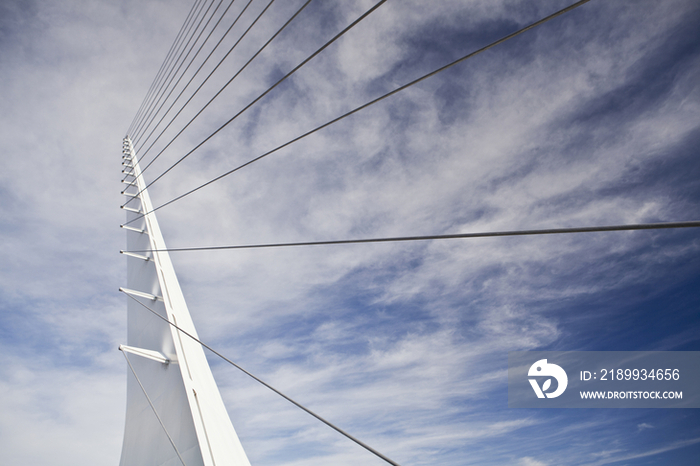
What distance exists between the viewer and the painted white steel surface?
4539mm

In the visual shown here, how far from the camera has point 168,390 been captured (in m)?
5.66

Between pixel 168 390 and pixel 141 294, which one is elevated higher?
pixel 141 294

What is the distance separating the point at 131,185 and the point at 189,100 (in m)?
5.58

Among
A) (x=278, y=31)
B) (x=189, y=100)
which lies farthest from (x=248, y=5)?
(x=189, y=100)

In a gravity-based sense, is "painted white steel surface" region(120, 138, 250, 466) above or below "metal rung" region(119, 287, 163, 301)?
below

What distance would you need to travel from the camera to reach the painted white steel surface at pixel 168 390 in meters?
4.54

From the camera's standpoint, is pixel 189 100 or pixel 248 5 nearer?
pixel 248 5

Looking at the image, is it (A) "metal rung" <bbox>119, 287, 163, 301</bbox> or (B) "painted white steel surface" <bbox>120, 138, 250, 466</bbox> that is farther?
(A) "metal rung" <bbox>119, 287, 163, 301</bbox>

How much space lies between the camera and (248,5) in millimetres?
6926

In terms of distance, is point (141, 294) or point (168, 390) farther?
point (141, 294)

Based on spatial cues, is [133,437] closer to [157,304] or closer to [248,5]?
[157,304]

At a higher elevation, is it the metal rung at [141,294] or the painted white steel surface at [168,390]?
the metal rung at [141,294]

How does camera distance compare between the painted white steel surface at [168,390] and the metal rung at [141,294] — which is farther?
the metal rung at [141,294]

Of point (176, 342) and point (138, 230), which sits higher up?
point (138, 230)
